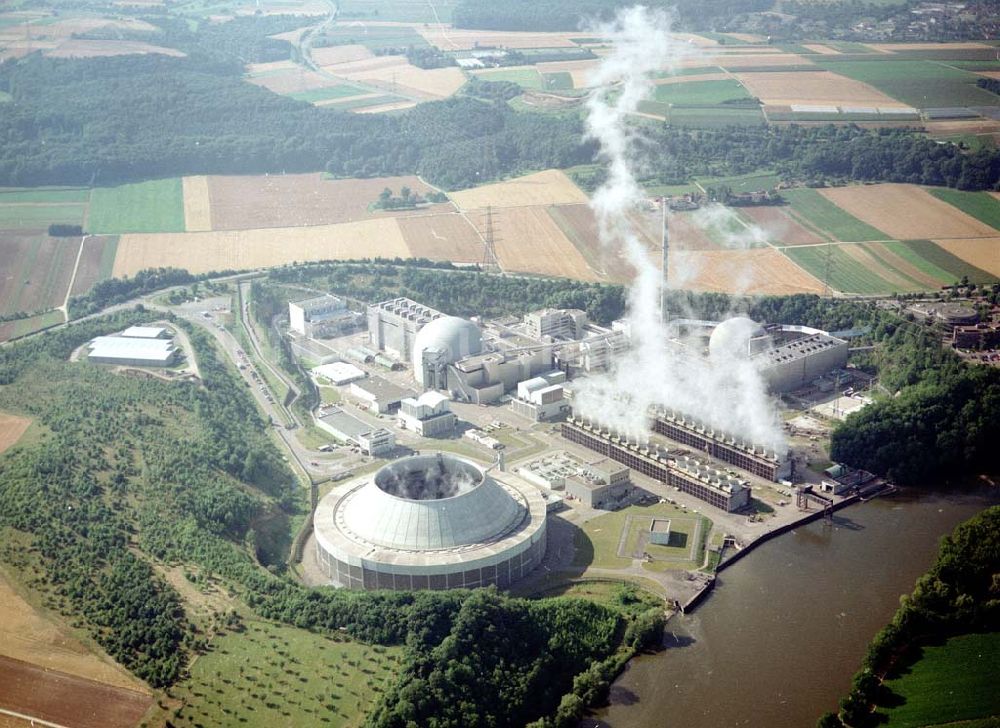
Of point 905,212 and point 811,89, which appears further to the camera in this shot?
point 811,89

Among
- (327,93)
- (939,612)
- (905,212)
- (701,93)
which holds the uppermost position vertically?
(701,93)

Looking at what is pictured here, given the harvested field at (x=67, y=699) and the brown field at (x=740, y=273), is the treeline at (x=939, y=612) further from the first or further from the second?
the brown field at (x=740, y=273)

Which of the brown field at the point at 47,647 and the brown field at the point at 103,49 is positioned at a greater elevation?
the brown field at the point at 103,49

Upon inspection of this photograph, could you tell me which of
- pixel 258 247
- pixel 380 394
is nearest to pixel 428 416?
pixel 380 394

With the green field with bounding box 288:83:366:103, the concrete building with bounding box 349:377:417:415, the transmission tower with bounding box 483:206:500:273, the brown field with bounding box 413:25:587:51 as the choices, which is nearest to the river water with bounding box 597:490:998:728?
the concrete building with bounding box 349:377:417:415

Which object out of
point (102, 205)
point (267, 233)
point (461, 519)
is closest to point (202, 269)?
point (267, 233)

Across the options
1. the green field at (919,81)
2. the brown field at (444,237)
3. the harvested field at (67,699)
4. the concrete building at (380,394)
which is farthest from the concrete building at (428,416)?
the green field at (919,81)

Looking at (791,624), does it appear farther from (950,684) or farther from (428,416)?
→ (428,416)
